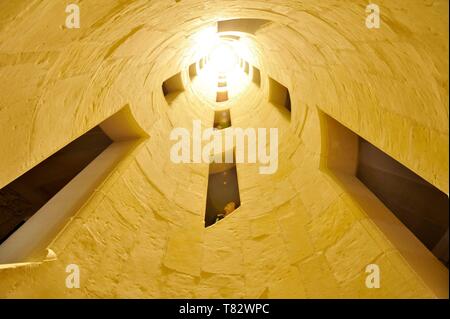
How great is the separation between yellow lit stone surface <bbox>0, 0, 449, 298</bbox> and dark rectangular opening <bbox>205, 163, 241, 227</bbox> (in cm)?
73

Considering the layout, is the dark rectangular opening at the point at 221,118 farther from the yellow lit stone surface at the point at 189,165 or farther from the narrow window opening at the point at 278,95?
the yellow lit stone surface at the point at 189,165

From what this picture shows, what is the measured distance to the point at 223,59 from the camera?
484 inches

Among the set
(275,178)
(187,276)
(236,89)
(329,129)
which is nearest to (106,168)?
(187,276)

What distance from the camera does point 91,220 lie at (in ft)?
9.87

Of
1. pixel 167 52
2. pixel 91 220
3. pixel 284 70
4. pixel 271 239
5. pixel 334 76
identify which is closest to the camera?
pixel 91 220

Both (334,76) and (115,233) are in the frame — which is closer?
(115,233)

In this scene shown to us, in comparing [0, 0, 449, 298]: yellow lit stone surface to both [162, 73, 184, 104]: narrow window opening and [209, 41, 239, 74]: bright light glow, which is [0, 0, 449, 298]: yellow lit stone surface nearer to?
[162, 73, 184, 104]: narrow window opening

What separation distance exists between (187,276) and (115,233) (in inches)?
40.5

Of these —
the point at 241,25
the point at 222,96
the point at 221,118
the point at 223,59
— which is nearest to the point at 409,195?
the point at 241,25

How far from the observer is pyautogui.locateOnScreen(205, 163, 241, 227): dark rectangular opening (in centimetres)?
577

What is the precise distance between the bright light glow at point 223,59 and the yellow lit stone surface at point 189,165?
614 cm

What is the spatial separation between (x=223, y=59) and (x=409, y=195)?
9792 mm
